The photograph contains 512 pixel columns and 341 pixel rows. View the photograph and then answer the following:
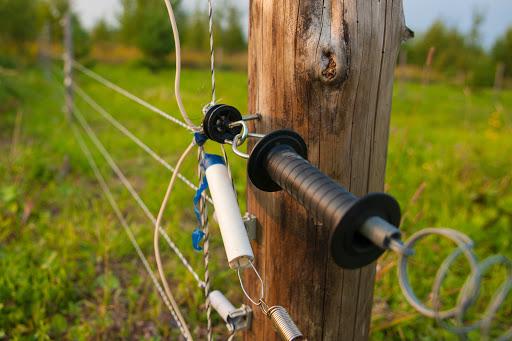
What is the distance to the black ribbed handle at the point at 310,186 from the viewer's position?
688 mm

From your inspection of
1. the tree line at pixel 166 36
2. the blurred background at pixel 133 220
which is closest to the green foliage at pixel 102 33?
the tree line at pixel 166 36

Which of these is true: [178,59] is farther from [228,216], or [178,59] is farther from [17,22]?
[17,22]

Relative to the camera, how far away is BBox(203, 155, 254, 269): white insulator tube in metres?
0.95

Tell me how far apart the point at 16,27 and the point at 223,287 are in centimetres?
1319

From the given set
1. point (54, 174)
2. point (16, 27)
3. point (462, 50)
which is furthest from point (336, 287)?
point (462, 50)

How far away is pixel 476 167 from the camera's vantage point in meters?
4.07

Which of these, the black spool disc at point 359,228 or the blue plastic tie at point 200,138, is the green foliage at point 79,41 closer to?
the blue plastic tie at point 200,138

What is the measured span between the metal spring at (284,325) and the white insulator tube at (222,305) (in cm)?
27

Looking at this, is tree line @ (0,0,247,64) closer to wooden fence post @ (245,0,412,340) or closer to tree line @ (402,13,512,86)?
wooden fence post @ (245,0,412,340)

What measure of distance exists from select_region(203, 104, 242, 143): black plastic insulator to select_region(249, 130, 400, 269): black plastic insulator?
0.83 feet

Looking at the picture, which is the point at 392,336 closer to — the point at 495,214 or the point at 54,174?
the point at 495,214

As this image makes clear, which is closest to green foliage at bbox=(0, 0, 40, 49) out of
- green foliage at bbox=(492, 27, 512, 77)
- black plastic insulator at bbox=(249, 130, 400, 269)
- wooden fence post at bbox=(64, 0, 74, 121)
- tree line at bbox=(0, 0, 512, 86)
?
tree line at bbox=(0, 0, 512, 86)

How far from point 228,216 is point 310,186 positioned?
29 cm

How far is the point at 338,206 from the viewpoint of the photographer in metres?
0.68
